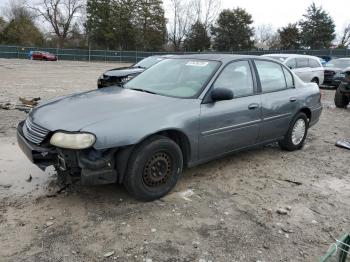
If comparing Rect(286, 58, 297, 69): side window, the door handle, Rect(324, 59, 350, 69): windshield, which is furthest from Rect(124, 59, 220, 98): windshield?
Rect(324, 59, 350, 69): windshield

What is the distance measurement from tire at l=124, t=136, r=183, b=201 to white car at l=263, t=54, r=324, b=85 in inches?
419

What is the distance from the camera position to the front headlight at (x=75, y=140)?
3480 mm

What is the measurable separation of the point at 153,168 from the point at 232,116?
4.37ft

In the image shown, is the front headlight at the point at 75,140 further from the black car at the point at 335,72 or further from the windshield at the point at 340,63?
the windshield at the point at 340,63

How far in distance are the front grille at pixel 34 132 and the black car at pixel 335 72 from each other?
14.6 metres

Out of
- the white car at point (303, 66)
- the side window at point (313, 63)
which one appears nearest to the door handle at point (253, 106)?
the white car at point (303, 66)

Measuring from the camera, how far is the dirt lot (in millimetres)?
3186

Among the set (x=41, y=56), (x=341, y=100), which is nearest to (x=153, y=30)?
(x=41, y=56)

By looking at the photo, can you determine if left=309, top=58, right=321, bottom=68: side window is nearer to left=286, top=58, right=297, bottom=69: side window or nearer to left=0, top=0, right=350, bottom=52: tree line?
left=286, top=58, right=297, bottom=69: side window

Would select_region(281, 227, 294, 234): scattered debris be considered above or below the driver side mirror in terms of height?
below

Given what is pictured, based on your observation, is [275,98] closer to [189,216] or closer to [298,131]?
[298,131]

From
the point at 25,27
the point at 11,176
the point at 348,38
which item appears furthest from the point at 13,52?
the point at 348,38

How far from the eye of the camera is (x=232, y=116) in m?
4.71

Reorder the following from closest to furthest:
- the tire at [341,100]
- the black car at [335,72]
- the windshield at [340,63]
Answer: the tire at [341,100] → the black car at [335,72] → the windshield at [340,63]
